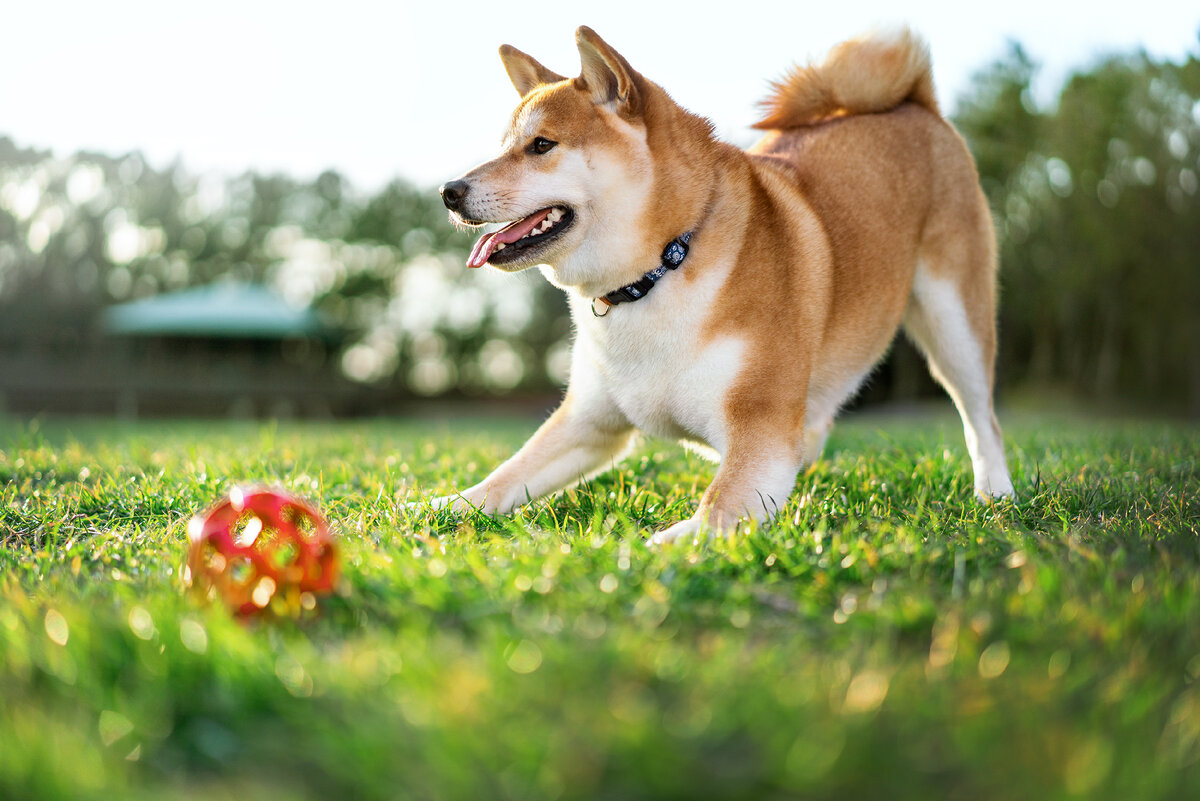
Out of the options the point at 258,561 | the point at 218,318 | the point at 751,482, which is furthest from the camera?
the point at 218,318

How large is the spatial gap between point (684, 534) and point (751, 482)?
0.43 metres

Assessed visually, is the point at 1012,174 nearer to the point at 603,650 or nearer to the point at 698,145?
the point at 698,145

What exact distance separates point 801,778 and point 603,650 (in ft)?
1.53

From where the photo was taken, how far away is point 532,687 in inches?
56.4

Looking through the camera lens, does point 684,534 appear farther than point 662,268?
No

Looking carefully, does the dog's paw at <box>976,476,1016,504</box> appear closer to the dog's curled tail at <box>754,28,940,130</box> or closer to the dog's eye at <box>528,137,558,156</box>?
the dog's curled tail at <box>754,28,940,130</box>

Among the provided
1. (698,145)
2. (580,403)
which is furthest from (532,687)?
(698,145)

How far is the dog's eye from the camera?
3.11m

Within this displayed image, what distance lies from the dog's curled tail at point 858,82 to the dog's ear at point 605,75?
159 centimetres

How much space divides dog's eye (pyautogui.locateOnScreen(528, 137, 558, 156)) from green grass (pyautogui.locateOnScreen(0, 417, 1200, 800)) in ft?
4.11

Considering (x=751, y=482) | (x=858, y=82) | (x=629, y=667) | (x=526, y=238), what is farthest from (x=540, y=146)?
(x=629, y=667)

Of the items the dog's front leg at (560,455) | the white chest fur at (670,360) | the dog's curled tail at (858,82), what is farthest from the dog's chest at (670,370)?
the dog's curled tail at (858,82)

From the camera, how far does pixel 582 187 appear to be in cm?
306

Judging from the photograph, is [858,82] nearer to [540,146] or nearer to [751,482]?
[540,146]
